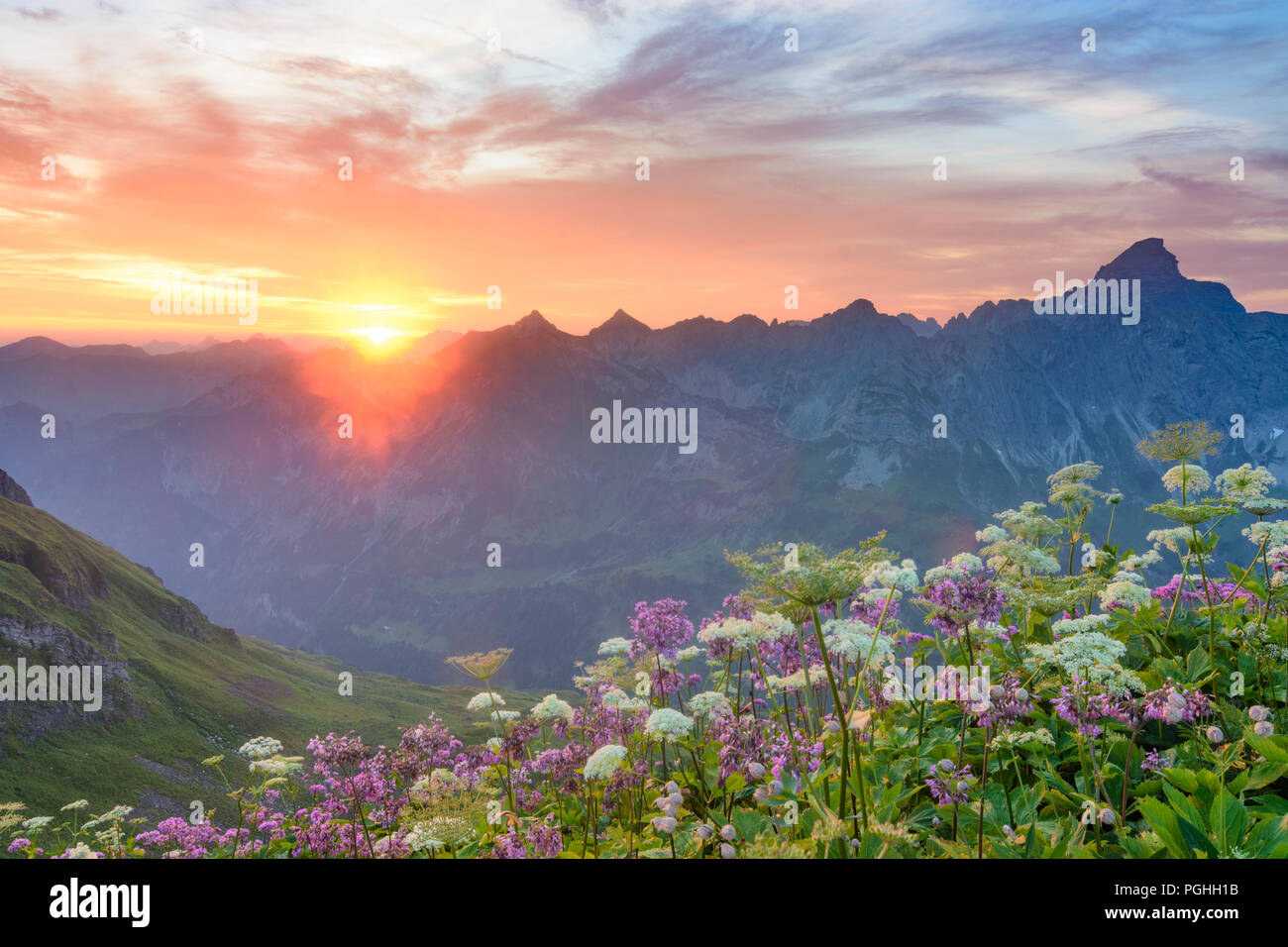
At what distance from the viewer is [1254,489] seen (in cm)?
1046

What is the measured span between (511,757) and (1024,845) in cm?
607

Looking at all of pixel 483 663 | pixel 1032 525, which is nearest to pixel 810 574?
pixel 483 663

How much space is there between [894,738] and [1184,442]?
26.0ft

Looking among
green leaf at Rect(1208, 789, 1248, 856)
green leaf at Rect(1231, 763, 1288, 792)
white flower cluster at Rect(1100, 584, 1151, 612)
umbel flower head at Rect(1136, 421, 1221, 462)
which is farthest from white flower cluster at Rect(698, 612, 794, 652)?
umbel flower head at Rect(1136, 421, 1221, 462)

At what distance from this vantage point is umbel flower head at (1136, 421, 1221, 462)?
12.6m

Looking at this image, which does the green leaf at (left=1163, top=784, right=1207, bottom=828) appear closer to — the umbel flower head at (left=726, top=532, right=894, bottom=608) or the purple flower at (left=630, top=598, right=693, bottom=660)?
the umbel flower head at (left=726, top=532, right=894, bottom=608)

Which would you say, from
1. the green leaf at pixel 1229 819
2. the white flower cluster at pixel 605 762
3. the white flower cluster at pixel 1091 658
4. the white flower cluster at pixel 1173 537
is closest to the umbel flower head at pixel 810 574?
the white flower cluster at pixel 1091 658

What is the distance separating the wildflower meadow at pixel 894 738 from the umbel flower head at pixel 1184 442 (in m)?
0.06

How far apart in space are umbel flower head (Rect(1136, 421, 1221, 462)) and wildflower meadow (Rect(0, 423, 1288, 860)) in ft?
0.18

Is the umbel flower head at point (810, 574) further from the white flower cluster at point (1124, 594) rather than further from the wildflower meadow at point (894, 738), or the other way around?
the white flower cluster at point (1124, 594)
